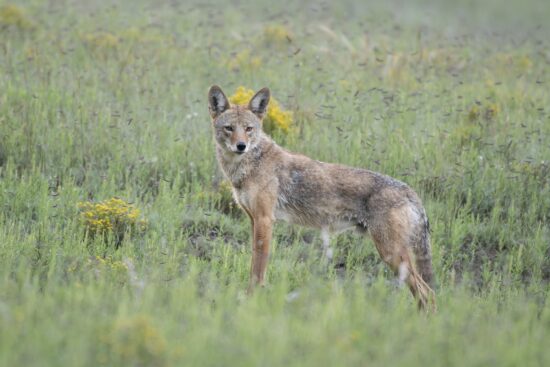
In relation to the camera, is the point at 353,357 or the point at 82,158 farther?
the point at 82,158

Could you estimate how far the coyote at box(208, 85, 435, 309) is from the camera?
265 inches

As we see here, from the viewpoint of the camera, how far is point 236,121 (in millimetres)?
7391

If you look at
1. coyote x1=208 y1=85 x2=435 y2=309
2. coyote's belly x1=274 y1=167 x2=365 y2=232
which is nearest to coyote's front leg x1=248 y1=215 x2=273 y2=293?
coyote x1=208 y1=85 x2=435 y2=309

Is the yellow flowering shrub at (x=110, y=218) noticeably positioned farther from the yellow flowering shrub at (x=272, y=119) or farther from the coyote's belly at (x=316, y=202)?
the yellow flowering shrub at (x=272, y=119)

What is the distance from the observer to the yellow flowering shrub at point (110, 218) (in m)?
7.34

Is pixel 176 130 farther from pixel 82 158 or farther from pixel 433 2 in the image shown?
pixel 433 2

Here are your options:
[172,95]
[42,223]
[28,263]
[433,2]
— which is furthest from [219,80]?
[433,2]

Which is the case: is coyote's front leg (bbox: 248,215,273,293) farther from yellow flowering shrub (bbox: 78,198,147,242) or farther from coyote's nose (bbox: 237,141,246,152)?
yellow flowering shrub (bbox: 78,198,147,242)

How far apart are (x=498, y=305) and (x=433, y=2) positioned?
22.0 m

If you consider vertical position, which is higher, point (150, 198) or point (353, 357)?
point (353, 357)

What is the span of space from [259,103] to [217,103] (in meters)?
0.45

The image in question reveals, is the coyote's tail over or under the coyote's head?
under

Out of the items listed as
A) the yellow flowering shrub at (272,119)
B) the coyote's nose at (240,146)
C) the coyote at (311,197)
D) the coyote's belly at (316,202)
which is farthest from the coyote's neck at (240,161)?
the yellow flowering shrub at (272,119)

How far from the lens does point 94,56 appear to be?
12.4 meters
